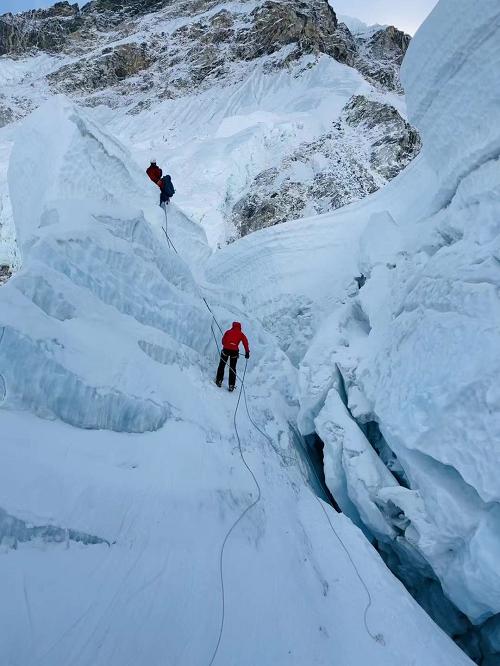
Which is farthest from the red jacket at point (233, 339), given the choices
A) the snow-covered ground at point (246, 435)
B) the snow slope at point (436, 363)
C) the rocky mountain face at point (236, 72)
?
the rocky mountain face at point (236, 72)

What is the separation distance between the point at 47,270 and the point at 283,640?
323cm

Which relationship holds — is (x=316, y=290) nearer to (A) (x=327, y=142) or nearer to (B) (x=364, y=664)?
(B) (x=364, y=664)

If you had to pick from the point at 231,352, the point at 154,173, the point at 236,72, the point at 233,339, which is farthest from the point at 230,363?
the point at 236,72

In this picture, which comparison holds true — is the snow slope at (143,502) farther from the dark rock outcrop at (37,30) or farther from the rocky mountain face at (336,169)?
the dark rock outcrop at (37,30)

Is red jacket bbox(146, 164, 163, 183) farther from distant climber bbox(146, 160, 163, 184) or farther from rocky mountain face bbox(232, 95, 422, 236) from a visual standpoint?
rocky mountain face bbox(232, 95, 422, 236)

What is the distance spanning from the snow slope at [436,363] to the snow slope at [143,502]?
0.48 m

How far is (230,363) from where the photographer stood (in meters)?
5.00

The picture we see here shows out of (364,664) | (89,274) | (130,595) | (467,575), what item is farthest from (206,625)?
(89,274)

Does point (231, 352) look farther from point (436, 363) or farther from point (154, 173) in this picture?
point (154, 173)

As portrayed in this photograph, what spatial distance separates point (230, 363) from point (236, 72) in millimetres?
27231

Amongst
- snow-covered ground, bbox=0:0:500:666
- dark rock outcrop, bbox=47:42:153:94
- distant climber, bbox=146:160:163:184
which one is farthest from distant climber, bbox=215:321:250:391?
dark rock outcrop, bbox=47:42:153:94

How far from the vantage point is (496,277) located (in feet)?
11.7

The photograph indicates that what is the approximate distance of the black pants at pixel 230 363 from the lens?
486 centimetres

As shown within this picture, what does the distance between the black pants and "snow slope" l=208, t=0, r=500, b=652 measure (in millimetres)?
942
